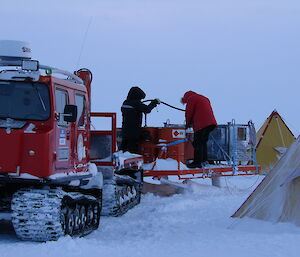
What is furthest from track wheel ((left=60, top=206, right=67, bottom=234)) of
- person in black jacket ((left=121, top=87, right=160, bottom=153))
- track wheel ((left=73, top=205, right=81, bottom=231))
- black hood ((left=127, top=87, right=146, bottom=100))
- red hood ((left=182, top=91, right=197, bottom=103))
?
red hood ((left=182, top=91, right=197, bottom=103))

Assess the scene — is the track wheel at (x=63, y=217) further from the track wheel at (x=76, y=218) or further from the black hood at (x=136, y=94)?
the black hood at (x=136, y=94)

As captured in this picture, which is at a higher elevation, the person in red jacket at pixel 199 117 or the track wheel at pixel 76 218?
the person in red jacket at pixel 199 117

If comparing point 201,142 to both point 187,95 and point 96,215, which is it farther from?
point 96,215

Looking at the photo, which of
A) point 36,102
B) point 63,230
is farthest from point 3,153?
point 63,230

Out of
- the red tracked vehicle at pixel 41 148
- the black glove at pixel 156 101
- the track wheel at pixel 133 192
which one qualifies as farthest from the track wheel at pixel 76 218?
the black glove at pixel 156 101

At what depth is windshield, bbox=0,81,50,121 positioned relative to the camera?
8.16 meters

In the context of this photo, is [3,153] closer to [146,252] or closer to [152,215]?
[146,252]

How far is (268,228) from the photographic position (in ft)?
29.5

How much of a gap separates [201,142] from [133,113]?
2.07 meters

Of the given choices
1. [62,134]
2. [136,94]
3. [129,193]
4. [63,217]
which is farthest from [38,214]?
[136,94]

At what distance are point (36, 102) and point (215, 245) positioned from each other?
3.28m

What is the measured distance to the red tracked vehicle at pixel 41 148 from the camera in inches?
306

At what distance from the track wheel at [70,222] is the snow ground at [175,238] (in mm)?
322

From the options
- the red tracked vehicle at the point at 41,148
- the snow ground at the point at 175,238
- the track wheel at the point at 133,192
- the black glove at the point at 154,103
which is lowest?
the snow ground at the point at 175,238
